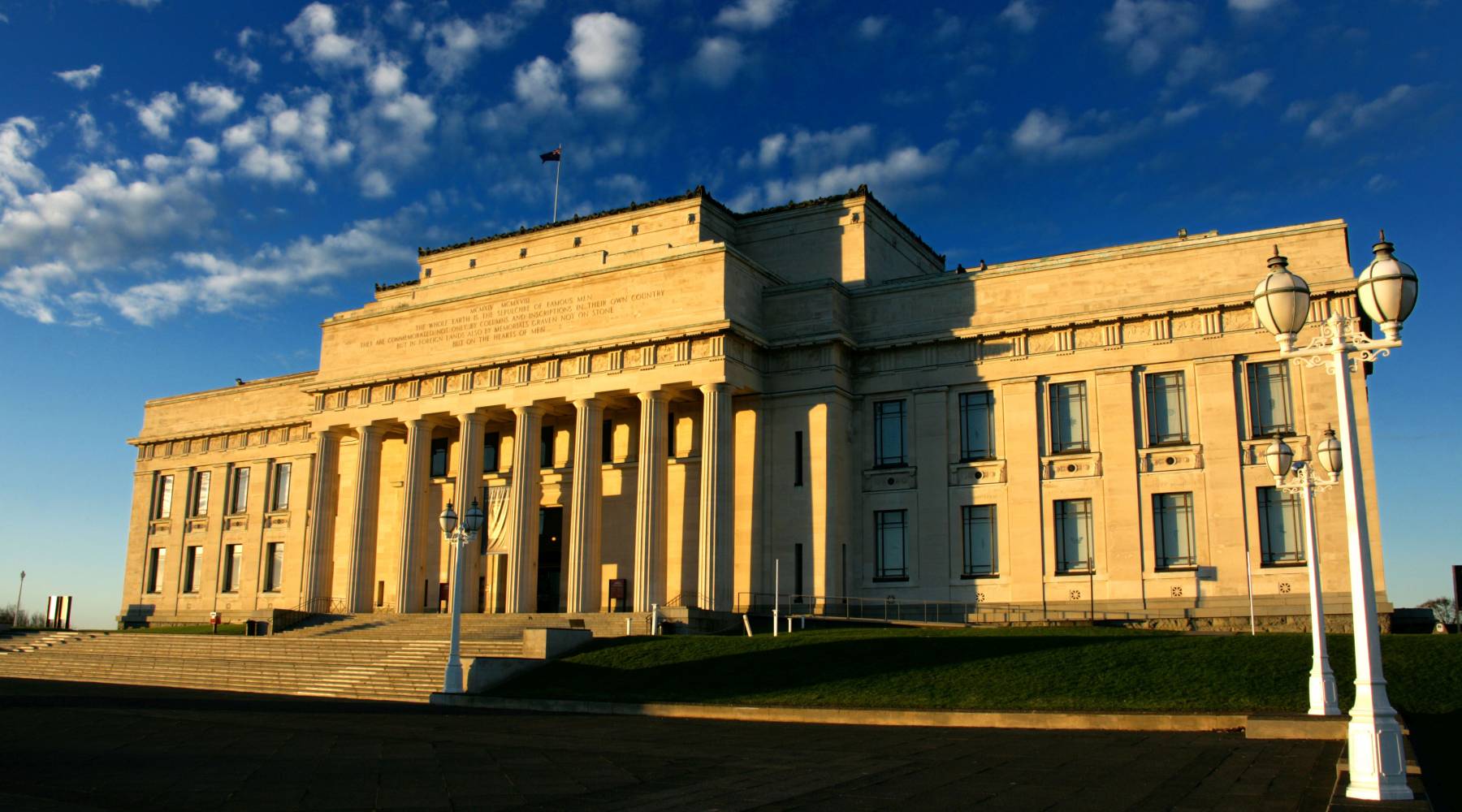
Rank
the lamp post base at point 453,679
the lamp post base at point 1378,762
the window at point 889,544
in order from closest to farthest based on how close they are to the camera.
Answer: the lamp post base at point 1378,762 → the lamp post base at point 453,679 → the window at point 889,544

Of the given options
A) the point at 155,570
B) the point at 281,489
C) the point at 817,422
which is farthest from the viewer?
the point at 155,570

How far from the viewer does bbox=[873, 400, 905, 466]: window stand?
46969 millimetres

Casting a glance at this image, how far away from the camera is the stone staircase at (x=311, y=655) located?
1436 inches

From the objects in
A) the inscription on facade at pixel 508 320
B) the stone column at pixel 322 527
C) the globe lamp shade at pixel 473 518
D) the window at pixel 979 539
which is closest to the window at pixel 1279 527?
the window at pixel 979 539

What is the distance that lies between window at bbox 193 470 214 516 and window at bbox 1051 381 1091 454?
1834 inches

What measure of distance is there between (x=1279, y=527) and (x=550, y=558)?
2928 cm

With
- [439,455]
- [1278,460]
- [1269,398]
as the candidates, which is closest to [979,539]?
[1269,398]

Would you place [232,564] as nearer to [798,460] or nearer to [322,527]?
[322,527]

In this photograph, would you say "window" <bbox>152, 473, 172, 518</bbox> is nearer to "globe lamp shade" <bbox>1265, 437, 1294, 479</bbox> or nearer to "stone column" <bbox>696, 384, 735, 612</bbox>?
"stone column" <bbox>696, 384, 735, 612</bbox>

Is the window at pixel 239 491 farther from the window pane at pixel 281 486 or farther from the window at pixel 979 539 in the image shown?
the window at pixel 979 539

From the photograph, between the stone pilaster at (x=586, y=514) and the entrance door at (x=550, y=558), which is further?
the entrance door at (x=550, y=558)

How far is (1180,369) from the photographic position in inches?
1656

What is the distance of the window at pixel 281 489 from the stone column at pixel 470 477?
15.9 m

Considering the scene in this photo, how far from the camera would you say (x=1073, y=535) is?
141 ft
